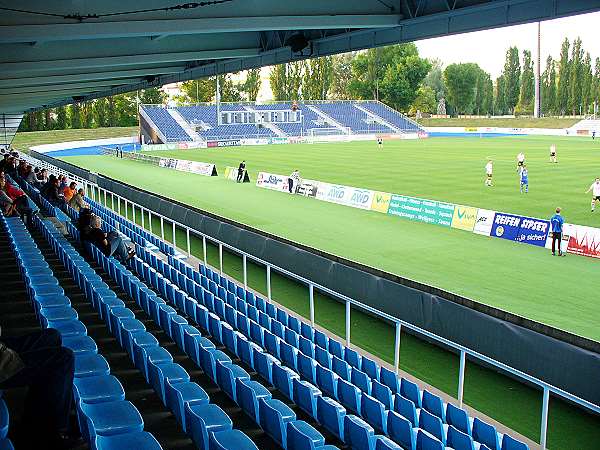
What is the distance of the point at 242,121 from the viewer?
84000 millimetres

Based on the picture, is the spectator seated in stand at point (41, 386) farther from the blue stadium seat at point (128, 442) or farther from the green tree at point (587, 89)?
the green tree at point (587, 89)

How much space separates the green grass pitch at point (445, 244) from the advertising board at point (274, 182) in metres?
0.74

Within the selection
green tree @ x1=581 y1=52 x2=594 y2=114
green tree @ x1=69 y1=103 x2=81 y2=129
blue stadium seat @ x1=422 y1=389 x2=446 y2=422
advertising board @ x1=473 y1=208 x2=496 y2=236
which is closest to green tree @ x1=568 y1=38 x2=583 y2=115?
green tree @ x1=581 y1=52 x2=594 y2=114

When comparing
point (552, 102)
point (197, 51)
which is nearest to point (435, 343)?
point (197, 51)

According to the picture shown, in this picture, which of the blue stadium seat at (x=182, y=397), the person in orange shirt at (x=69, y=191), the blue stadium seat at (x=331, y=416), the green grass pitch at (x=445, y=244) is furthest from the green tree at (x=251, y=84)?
the blue stadium seat at (x=182, y=397)

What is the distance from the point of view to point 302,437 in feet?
17.0

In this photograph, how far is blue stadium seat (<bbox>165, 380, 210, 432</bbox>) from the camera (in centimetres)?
571

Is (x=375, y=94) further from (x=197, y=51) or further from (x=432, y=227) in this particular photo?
(x=197, y=51)

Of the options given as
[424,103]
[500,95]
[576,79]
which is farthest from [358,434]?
[424,103]

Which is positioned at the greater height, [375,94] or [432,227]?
[375,94]

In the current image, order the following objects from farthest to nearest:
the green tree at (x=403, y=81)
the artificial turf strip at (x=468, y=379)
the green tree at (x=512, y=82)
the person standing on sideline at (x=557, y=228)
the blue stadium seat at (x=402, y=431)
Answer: the green tree at (x=403, y=81) < the green tree at (x=512, y=82) < the person standing on sideline at (x=557, y=228) < the artificial turf strip at (x=468, y=379) < the blue stadium seat at (x=402, y=431)

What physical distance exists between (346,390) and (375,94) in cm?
10673

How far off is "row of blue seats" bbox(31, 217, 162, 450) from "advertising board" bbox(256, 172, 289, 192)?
22914 millimetres

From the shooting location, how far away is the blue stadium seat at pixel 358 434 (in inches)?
221
